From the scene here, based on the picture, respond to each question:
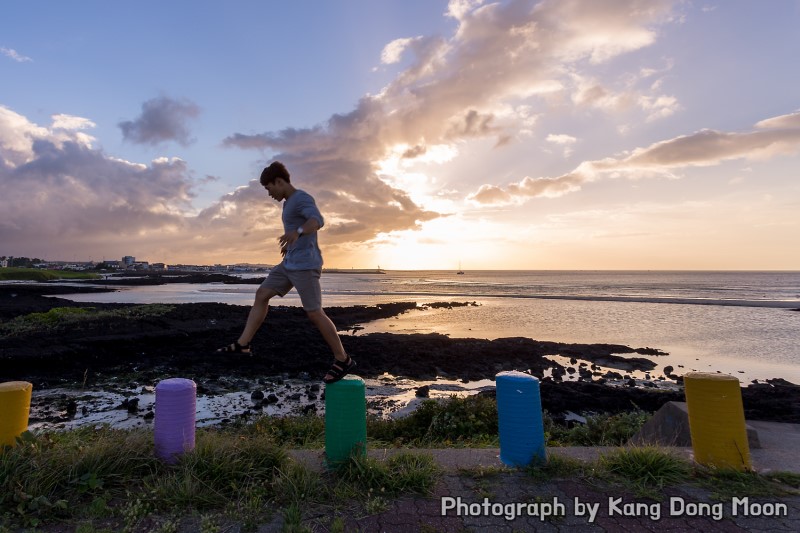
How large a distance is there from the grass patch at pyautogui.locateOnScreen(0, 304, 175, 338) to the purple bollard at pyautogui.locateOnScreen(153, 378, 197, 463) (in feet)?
52.2

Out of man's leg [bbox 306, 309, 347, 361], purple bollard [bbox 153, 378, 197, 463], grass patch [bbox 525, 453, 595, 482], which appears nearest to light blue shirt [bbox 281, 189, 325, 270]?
man's leg [bbox 306, 309, 347, 361]

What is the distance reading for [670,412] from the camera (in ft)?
17.7

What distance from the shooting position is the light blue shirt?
4.11m

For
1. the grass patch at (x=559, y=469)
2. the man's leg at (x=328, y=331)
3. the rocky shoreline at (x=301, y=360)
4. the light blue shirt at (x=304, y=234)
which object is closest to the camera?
the grass patch at (x=559, y=469)

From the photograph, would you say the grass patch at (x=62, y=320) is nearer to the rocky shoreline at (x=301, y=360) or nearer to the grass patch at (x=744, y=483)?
the rocky shoreline at (x=301, y=360)

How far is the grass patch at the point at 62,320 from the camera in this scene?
635 inches

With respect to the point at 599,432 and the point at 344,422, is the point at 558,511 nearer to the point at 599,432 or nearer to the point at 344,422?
the point at 344,422

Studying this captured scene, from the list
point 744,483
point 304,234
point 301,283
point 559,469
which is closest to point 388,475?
point 559,469

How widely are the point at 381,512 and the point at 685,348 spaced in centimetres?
1823

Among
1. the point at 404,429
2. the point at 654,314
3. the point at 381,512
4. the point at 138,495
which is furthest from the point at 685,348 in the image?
the point at 138,495

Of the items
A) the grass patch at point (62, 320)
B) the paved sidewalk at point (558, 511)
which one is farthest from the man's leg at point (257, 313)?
the grass patch at point (62, 320)

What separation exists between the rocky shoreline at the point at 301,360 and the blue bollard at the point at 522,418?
6180 millimetres

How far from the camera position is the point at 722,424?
388cm

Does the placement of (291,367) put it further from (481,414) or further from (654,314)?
(654,314)
